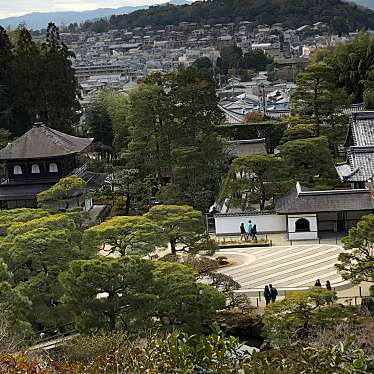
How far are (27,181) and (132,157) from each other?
477 cm

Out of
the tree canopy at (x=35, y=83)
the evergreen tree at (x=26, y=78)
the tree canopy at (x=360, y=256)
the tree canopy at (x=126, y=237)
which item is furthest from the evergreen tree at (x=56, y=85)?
the tree canopy at (x=360, y=256)

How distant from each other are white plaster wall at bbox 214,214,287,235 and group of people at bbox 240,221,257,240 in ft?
0.64

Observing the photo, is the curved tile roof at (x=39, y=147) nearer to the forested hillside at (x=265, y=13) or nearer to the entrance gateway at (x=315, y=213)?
the entrance gateway at (x=315, y=213)

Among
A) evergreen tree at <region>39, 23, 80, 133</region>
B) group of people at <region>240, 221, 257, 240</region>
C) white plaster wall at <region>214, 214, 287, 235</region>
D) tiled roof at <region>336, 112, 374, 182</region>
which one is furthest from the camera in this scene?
evergreen tree at <region>39, 23, 80, 133</region>

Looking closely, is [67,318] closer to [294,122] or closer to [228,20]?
[294,122]

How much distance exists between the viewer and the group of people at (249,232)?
24484mm

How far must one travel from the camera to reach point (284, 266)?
2114cm

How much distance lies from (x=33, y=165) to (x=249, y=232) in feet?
30.7

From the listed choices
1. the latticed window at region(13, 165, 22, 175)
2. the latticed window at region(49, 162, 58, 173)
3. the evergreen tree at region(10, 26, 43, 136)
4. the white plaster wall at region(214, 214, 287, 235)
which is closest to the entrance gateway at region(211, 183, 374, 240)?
the white plaster wall at region(214, 214, 287, 235)

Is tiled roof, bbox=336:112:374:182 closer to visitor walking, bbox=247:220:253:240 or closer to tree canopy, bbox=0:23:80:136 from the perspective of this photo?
visitor walking, bbox=247:220:253:240

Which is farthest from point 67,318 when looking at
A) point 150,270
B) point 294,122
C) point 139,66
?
point 139,66

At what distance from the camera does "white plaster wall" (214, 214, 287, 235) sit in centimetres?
2509

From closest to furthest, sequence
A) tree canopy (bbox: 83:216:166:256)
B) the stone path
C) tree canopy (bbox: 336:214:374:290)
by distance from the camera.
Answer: tree canopy (bbox: 336:214:374:290) < tree canopy (bbox: 83:216:166:256) < the stone path

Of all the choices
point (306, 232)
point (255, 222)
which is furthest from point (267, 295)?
point (255, 222)
